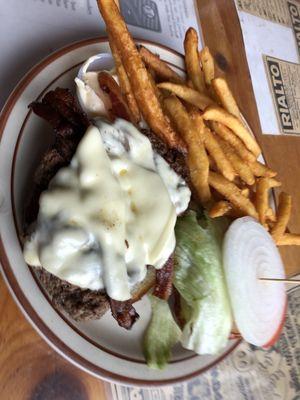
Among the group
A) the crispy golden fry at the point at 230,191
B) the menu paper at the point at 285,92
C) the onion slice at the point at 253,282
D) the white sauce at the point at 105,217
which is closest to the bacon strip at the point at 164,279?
the white sauce at the point at 105,217

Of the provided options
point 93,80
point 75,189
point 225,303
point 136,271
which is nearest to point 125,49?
point 93,80

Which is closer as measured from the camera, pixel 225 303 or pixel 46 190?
pixel 46 190

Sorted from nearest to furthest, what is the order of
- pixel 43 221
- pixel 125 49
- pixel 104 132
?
pixel 43 221 < pixel 104 132 < pixel 125 49

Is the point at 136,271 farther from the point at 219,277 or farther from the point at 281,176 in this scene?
the point at 281,176

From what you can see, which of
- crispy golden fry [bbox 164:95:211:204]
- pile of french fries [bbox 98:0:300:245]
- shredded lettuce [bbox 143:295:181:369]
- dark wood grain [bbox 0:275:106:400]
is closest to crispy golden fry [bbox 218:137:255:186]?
pile of french fries [bbox 98:0:300:245]

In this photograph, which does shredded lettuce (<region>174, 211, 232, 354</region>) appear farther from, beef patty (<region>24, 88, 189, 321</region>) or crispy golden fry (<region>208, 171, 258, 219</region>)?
beef patty (<region>24, 88, 189, 321</region>)

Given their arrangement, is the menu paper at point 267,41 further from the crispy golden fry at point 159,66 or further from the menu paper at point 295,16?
the crispy golden fry at point 159,66
